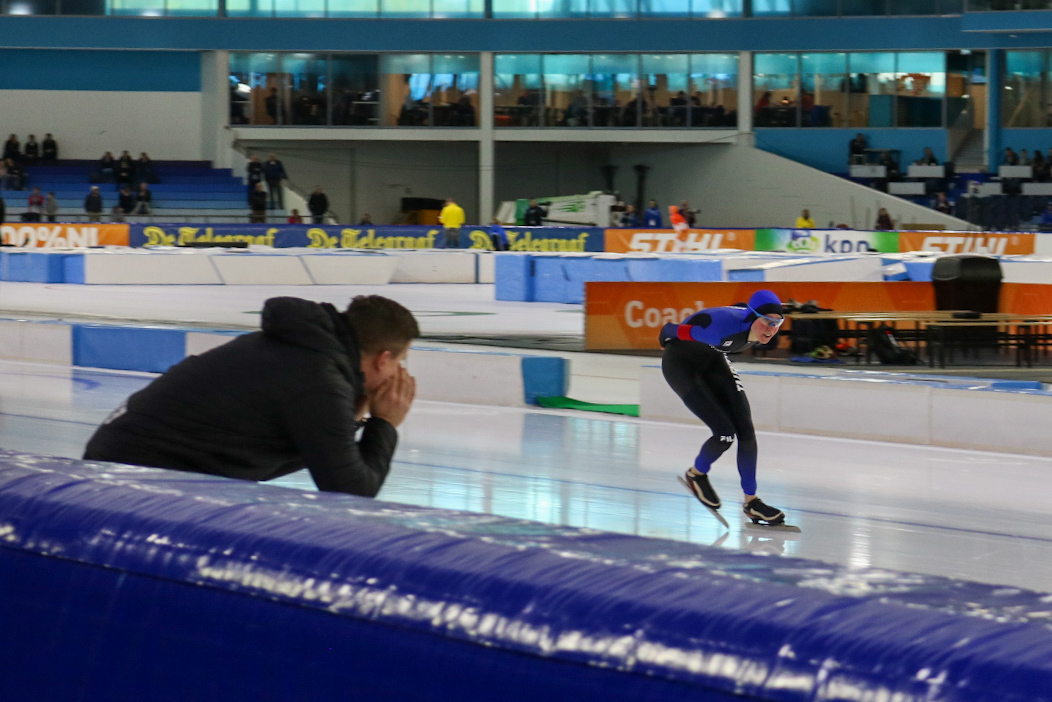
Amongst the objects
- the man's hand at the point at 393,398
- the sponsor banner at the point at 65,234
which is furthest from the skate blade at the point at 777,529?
the sponsor banner at the point at 65,234

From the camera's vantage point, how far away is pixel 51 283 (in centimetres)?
2080

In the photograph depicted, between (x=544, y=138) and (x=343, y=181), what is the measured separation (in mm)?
5482

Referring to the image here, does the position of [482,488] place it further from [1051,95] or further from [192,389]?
[1051,95]

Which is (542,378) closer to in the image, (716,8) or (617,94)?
(617,94)

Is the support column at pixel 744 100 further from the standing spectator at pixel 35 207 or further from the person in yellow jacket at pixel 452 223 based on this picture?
the standing spectator at pixel 35 207

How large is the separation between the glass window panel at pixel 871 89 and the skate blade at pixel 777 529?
30.6 metres

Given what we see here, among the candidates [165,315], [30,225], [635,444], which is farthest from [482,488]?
[30,225]

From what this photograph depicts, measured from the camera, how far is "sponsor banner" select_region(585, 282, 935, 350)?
44.1ft

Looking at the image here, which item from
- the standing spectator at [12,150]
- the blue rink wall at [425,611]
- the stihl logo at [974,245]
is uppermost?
the standing spectator at [12,150]

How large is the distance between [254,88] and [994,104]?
18980 millimetres

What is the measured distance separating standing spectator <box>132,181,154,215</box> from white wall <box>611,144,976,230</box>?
13.2m

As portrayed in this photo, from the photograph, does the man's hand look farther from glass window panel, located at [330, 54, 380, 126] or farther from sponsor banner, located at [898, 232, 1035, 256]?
glass window panel, located at [330, 54, 380, 126]

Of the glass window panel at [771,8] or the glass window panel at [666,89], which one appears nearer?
the glass window panel at [771,8]

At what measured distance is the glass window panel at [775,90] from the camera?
34.6m
